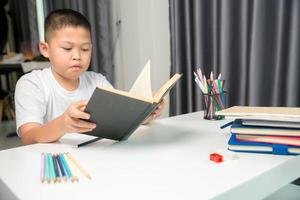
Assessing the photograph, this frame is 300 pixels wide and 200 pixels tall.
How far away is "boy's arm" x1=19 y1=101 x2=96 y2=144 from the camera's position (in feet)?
1.97

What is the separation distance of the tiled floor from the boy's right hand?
1.55 meters

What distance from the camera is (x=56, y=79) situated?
3.40ft

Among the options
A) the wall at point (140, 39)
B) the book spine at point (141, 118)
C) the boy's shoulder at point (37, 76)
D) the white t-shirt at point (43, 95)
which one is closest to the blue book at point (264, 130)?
the book spine at point (141, 118)

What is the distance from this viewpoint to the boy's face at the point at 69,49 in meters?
0.93

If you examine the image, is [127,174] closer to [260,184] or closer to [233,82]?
[260,184]

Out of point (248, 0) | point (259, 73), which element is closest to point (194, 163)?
point (259, 73)

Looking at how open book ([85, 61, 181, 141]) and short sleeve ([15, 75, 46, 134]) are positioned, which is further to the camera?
short sleeve ([15, 75, 46, 134])

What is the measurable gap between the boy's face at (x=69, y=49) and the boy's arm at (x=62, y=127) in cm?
25

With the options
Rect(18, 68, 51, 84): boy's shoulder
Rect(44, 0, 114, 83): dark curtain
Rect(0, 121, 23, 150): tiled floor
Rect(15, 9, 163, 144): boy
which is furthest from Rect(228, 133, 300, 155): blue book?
Rect(0, 121, 23, 150): tiled floor

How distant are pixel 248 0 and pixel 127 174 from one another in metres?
1.01

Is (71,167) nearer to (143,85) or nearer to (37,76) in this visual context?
(143,85)

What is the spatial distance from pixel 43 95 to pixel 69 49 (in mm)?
183

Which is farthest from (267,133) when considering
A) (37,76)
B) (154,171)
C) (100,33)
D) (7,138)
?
(7,138)

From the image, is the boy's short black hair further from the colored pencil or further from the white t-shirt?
the colored pencil
